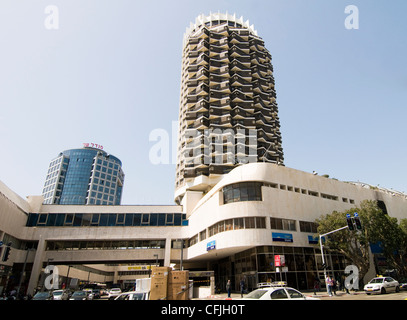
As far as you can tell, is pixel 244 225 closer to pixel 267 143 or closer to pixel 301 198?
pixel 301 198

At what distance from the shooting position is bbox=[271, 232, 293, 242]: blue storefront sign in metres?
32.3

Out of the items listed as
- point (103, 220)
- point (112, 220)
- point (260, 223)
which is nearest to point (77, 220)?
point (103, 220)

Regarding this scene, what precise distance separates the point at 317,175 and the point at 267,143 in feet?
96.3

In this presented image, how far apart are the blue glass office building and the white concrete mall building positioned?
229 ft

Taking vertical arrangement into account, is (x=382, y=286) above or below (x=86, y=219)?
below

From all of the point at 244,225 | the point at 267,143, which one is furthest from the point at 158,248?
the point at 267,143

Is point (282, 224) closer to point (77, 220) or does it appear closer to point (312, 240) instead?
point (312, 240)

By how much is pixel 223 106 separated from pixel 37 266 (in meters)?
53.7

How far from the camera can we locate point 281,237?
32.7 meters

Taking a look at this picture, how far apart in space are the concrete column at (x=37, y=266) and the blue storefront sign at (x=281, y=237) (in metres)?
42.6

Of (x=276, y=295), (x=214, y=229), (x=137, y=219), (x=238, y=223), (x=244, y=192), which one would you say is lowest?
(x=276, y=295)

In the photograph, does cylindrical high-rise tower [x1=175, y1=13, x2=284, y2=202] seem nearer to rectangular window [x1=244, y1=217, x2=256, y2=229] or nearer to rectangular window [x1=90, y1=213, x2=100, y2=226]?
rectangular window [x1=90, y1=213, x2=100, y2=226]

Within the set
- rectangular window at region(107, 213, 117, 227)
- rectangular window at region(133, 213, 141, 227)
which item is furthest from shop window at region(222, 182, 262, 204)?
rectangular window at region(107, 213, 117, 227)

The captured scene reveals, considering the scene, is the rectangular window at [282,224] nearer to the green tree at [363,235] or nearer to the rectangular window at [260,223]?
the rectangular window at [260,223]
